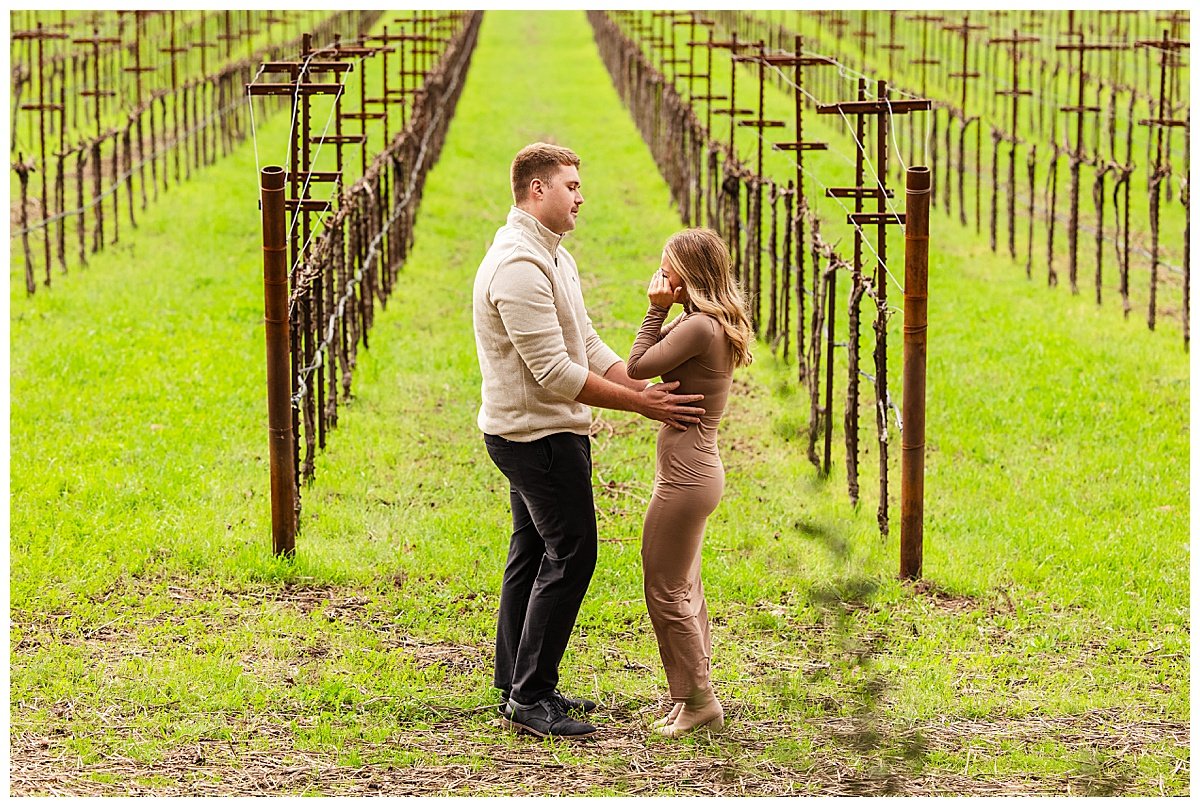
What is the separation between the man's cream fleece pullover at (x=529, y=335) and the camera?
12.7 feet

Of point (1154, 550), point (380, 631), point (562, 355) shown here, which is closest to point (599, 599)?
point (380, 631)

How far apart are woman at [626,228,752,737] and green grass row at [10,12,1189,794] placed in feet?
0.77

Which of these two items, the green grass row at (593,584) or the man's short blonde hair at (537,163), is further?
the green grass row at (593,584)

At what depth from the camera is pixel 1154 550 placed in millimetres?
5773

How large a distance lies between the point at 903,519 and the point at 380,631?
6.85 ft

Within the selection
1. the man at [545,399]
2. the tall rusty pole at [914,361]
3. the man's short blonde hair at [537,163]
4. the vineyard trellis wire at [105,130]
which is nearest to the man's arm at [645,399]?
the man at [545,399]

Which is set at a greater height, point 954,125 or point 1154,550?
point 954,125

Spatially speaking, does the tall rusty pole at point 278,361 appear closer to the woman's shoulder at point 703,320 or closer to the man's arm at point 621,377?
the man's arm at point 621,377

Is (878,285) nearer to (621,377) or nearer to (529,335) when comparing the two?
(621,377)

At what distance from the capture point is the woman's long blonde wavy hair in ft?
12.8

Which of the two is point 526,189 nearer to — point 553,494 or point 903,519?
point 553,494

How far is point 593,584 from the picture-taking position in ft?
17.6

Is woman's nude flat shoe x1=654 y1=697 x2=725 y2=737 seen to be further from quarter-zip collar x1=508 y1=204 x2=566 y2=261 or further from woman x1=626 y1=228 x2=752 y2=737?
quarter-zip collar x1=508 y1=204 x2=566 y2=261

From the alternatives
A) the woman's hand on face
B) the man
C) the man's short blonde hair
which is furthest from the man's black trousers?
the man's short blonde hair
